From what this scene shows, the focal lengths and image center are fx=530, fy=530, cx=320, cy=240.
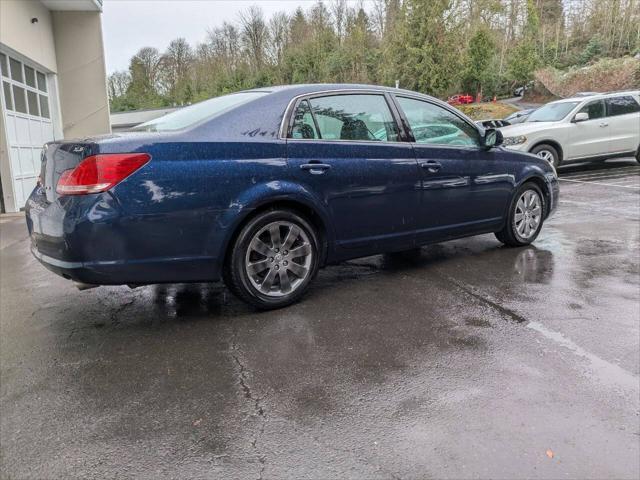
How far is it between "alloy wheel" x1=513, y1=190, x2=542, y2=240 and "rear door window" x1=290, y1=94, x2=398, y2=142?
6.43 feet

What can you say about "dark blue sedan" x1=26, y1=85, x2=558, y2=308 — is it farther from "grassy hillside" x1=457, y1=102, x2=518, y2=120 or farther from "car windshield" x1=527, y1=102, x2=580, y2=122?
"grassy hillside" x1=457, y1=102, x2=518, y2=120

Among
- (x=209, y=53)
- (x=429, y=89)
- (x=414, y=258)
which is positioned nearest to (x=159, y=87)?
(x=209, y=53)

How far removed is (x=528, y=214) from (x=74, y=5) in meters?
13.1

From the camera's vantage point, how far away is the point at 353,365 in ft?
10.6

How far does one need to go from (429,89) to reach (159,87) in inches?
1382

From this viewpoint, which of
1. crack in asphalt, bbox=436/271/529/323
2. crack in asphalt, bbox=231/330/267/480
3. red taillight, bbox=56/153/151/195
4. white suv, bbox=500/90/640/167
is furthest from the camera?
white suv, bbox=500/90/640/167

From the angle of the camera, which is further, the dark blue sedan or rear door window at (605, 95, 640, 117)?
rear door window at (605, 95, 640, 117)

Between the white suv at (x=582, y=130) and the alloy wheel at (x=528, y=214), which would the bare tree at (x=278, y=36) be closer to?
the white suv at (x=582, y=130)

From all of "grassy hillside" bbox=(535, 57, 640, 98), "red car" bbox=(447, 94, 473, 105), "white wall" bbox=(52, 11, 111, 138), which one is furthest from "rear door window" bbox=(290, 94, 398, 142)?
"grassy hillside" bbox=(535, 57, 640, 98)

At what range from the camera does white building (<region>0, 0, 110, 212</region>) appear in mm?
10609

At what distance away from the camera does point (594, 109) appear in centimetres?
1193

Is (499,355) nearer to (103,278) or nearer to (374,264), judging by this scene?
(374,264)

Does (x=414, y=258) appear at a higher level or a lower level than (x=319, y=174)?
lower

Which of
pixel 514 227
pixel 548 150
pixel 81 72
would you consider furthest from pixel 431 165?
pixel 81 72
